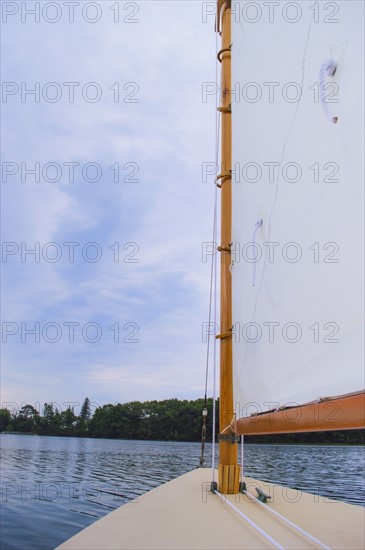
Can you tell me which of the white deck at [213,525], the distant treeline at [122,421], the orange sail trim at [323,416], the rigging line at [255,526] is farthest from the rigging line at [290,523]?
the distant treeline at [122,421]

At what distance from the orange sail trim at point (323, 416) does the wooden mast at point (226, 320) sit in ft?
5.60

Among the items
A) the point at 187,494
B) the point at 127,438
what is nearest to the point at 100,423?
the point at 127,438

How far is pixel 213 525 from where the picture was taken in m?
2.46

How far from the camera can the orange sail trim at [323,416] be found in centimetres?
127

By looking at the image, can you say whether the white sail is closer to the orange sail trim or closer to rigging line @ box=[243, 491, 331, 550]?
the orange sail trim

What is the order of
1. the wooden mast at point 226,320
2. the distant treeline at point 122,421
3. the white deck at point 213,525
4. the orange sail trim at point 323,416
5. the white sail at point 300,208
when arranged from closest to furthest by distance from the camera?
the orange sail trim at point 323,416 → the white sail at point 300,208 → the white deck at point 213,525 → the wooden mast at point 226,320 → the distant treeline at point 122,421

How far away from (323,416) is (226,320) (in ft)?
7.60

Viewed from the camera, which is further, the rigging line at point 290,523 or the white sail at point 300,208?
the rigging line at point 290,523

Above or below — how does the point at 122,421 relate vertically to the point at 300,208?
below

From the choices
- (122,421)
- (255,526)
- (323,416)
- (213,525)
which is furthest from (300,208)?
(122,421)

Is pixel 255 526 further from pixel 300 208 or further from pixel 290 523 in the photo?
pixel 300 208

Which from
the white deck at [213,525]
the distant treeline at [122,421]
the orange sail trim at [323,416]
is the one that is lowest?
the distant treeline at [122,421]

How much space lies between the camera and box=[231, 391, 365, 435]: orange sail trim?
1268 millimetres

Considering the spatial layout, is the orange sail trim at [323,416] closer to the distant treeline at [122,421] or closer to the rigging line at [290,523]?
the rigging line at [290,523]
